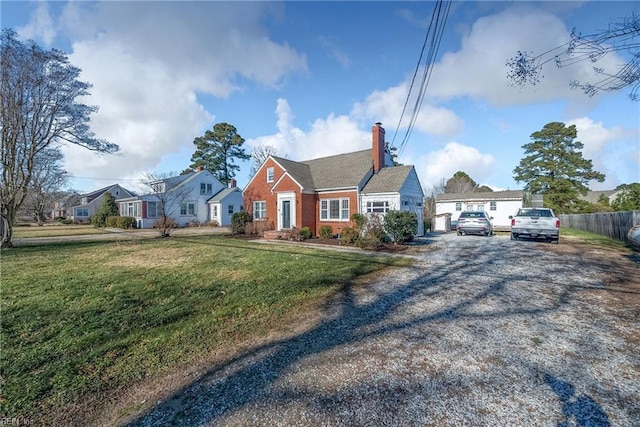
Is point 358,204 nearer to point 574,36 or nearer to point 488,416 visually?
point 574,36

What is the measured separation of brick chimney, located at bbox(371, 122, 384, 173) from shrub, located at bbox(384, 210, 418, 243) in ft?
20.0

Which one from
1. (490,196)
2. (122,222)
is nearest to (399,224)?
(490,196)

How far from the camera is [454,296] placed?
20.0 ft

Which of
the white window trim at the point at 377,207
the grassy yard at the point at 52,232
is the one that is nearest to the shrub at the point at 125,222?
the grassy yard at the point at 52,232

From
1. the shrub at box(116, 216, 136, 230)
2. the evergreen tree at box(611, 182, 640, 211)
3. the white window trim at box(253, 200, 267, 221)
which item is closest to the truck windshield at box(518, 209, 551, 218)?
the evergreen tree at box(611, 182, 640, 211)

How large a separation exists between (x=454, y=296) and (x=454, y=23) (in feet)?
26.1

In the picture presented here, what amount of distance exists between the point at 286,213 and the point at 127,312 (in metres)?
14.8

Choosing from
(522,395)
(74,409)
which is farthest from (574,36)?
(74,409)

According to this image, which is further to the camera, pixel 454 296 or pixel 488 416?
pixel 454 296

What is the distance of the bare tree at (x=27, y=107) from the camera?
1304 cm

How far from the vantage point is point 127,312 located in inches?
213

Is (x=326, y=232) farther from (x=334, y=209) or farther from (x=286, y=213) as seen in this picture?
(x=286, y=213)

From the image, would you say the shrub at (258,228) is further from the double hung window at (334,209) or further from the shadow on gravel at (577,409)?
the shadow on gravel at (577,409)

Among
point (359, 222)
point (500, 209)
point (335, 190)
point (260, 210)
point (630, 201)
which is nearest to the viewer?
point (359, 222)
